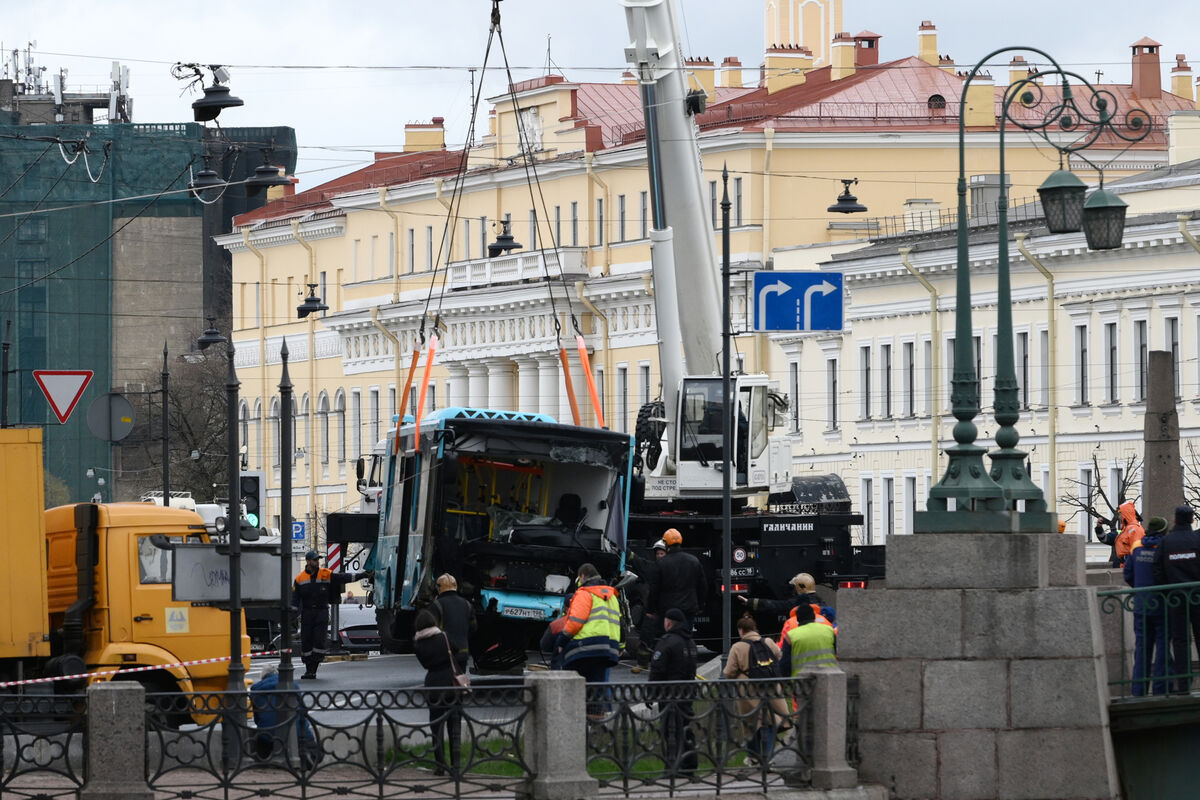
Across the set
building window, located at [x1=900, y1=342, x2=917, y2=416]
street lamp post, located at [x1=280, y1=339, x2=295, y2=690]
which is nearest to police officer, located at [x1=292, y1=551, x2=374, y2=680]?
street lamp post, located at [x1=280, y1=339, x2=295, y2=690]

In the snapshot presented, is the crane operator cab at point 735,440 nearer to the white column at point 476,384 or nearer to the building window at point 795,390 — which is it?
the building window at point 795,390

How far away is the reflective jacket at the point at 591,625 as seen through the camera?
22422mm

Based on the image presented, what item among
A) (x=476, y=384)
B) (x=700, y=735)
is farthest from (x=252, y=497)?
(x=476, y=384)

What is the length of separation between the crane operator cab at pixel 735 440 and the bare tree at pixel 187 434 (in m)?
42.5

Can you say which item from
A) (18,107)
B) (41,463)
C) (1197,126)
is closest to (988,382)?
(1197,126)

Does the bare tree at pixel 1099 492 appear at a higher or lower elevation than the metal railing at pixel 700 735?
higher

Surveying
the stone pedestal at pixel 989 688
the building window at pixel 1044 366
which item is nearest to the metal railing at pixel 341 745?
the stone pedestal at pixel 989 688

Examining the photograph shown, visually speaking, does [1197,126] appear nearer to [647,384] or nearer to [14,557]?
[647,384]

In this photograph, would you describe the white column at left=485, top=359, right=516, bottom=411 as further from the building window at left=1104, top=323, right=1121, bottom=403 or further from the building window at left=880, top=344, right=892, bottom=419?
the building window at left=1104, top=323, right=1121, bottom=403

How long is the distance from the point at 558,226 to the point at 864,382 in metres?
18.3

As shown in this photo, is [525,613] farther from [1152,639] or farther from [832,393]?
[832,393]

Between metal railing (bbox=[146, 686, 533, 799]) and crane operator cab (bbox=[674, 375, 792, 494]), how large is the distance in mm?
17170

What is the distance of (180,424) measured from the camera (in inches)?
3521

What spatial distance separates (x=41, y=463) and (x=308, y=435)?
73.2m
